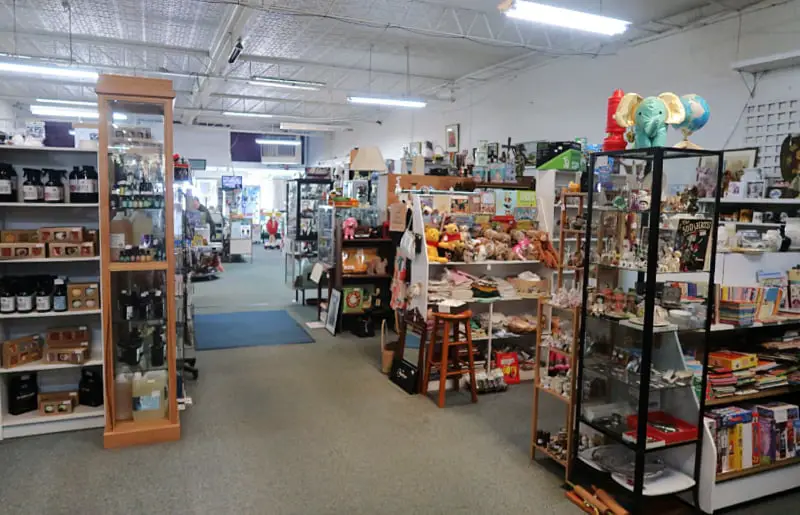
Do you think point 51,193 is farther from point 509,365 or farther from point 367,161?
point 367,161

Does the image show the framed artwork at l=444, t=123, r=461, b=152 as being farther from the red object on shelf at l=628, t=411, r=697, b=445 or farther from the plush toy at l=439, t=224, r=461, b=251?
the red object on shelf at l=628, t=411, r=697, b=445

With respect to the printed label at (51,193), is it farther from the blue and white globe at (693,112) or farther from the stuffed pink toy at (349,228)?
the blue and white globe at (693,112)

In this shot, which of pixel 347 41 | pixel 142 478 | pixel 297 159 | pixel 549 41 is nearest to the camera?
pixel 142 478

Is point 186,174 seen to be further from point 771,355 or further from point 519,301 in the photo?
point 771,355

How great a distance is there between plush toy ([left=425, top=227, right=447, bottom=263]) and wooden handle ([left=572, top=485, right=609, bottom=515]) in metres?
2.59

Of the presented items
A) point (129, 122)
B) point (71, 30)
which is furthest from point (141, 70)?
point (129, 122)

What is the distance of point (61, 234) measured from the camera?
4078 mm

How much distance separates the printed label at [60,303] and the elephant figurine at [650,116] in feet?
13.3

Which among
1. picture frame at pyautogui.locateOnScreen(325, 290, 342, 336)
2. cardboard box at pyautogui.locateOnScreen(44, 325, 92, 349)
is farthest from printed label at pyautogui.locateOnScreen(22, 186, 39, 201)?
picture frame at pyautogui.locateOnScreen(325, 290, 342, 336)

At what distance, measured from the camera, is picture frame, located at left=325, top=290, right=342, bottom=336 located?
728 centimetres

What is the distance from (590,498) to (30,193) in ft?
14.1

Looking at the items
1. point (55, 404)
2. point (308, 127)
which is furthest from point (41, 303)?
point (308, 127)

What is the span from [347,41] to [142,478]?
302 inches

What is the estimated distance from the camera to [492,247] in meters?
5.68
